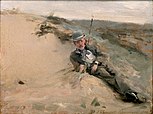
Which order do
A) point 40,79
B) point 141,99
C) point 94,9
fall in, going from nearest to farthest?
Answer: point 141,99 < point 40,79 < point 94,9

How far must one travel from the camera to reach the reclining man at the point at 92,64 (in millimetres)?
3648

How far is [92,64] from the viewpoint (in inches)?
147

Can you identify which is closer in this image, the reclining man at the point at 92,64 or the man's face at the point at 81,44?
the reclining man at the point at 92,64

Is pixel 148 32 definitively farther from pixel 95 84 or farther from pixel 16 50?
pixel 16 50

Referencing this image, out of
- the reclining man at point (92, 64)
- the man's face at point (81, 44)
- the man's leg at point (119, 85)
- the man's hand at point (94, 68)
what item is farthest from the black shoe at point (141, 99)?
the man's face at point (81, 44)

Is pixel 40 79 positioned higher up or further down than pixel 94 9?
further down

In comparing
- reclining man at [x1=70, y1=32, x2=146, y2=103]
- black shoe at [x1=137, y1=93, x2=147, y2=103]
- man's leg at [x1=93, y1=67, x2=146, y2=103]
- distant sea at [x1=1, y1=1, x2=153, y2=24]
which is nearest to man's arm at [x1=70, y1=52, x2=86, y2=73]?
reclining man at [x1=70, y1=32, x2=146, y2=103]

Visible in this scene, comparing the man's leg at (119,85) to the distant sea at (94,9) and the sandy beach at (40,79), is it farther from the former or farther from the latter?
the distant sea at (94,9)

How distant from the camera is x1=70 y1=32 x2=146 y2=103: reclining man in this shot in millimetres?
3648

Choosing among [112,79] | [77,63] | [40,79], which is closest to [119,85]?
[112,79]

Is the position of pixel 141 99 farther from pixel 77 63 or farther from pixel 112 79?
pixel 77 63

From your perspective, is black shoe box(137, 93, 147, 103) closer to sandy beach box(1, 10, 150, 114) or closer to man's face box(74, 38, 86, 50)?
sandy beach box(1, 10, 150, 114)

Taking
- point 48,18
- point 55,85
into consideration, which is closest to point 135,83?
point 55,85

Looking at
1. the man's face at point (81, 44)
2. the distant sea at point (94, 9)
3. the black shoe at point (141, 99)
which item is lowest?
the black shoe at point (141, 99)
